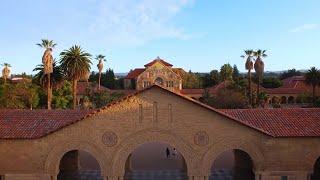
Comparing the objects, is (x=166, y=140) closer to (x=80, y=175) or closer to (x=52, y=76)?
(x=80, y=175)

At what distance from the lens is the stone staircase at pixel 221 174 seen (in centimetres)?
3106

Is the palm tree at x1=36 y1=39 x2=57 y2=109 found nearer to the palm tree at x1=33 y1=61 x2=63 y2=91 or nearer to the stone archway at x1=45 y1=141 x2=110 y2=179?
the palm tree at x1=33 y1=61 x2=63 y2=91

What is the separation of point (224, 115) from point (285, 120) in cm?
390

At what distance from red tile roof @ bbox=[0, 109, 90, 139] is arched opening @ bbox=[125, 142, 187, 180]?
6.67 m

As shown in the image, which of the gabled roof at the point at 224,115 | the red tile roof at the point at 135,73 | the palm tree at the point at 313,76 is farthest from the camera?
the red tile roof at the point at 135,73

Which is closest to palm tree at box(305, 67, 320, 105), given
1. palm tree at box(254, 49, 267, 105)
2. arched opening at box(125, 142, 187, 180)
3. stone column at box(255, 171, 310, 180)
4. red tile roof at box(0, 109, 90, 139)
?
palm tree at box(254, 49, 267, 105)

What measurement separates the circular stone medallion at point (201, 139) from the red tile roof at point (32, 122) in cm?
589

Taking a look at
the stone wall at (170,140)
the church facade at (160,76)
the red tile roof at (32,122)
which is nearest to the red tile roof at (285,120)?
the stone wall at (170,140)

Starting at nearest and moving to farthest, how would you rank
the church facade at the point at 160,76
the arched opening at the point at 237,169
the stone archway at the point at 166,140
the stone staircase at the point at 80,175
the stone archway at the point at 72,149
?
1. the stone archway at the point at 166,140
2. the stone archway at the point at 72,149
3. the arched opening at the point at 237,169
4. the stone staircase at the point at 80,175
5. the church facade at the point at 160,76

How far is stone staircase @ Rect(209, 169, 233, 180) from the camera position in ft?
102

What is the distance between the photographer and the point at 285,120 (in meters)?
25.9

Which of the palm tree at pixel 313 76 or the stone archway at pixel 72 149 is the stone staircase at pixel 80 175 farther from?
the palm tree at pixel 313 76

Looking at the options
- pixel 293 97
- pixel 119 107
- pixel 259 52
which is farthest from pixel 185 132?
pixel 293 97

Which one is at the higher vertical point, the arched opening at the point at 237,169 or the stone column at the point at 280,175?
the stone column at the point at 280,175
